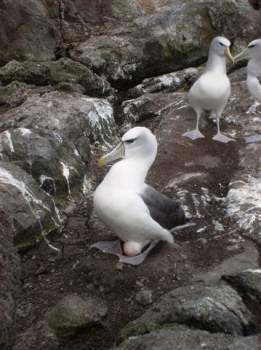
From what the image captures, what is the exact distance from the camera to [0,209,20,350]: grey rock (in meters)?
3.43

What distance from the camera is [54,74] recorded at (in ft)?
27.5

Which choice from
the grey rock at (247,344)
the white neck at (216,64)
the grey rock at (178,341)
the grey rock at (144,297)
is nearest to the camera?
the grey rock at (247,344)

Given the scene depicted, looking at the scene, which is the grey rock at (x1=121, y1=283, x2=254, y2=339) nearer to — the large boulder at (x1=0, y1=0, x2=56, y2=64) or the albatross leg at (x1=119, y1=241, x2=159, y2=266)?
the albatross leg at (x1=119, y1=241, x2=159, y2=266)

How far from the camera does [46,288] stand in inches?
187

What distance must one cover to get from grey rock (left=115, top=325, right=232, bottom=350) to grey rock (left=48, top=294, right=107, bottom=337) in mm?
736

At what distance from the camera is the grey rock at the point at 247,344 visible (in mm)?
3088

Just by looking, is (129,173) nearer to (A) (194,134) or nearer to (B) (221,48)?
(A) (194,134)

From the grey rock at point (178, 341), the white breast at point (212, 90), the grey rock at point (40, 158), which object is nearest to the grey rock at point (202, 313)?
the grey rock at point (178, 341)

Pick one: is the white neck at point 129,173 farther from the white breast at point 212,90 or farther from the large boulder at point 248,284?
the white breast at point 212,90

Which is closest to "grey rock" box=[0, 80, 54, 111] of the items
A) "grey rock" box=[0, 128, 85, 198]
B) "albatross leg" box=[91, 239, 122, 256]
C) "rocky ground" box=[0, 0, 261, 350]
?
"rocky ground" box=[0, 0, 261, 350]

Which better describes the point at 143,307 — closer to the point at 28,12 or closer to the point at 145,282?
the point at 145,282

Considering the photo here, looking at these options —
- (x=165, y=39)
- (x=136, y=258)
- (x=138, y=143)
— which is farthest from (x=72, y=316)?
(x=165, y=39)

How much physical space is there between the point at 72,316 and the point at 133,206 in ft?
3.13

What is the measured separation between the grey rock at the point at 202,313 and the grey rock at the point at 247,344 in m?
0.48
